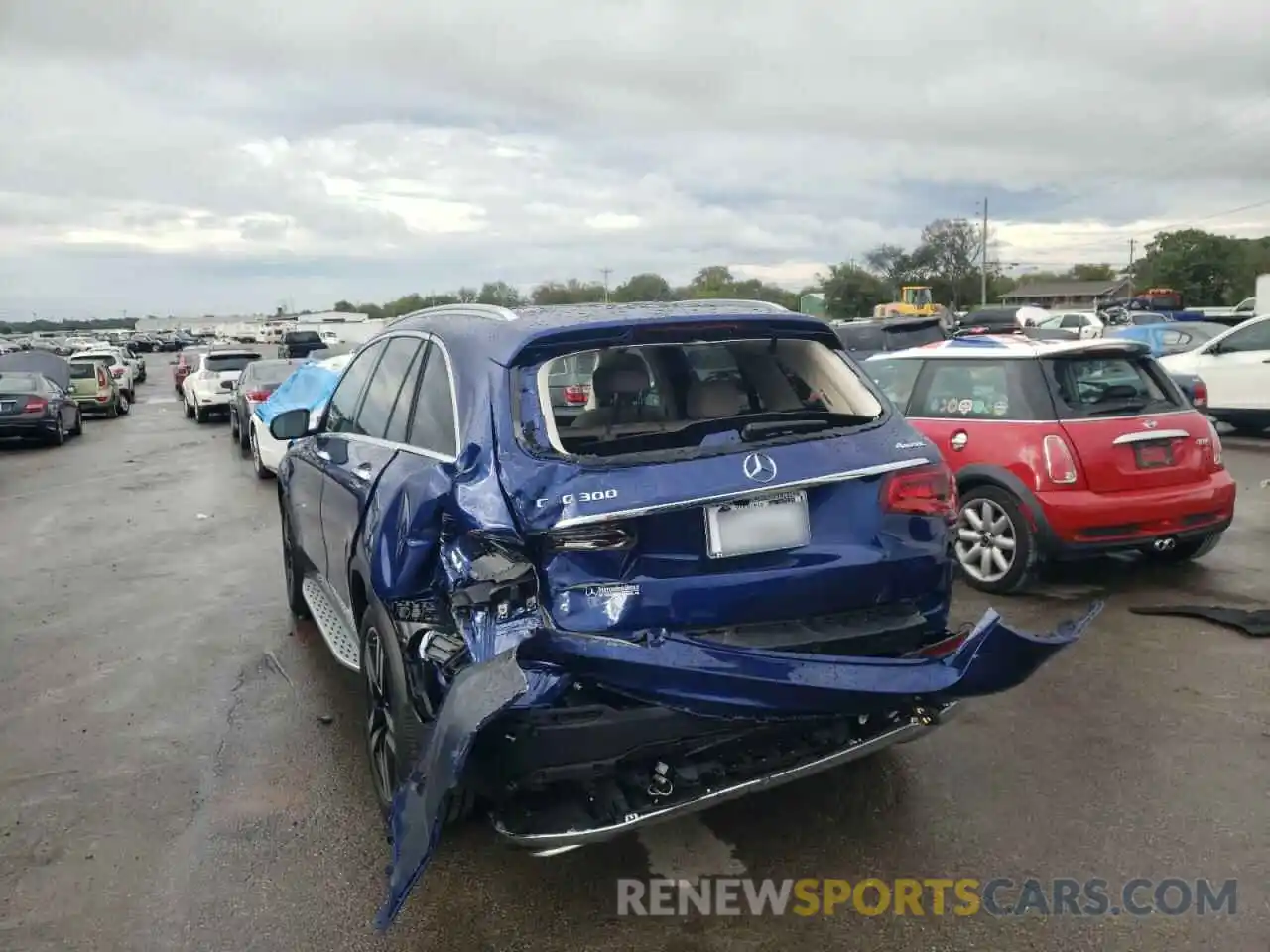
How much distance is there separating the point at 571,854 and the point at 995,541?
13.2ft

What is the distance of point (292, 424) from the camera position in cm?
585

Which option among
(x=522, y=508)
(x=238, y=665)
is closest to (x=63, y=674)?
(x=238, y=665)

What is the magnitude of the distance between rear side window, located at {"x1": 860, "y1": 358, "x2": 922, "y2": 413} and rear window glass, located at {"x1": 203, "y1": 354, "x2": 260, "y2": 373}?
18.8m

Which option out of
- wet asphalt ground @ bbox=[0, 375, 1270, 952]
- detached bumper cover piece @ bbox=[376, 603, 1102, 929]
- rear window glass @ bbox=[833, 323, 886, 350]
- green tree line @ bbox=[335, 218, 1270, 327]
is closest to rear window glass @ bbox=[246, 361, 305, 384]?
rear window glass @ bbox=[833, 323, 886, 350]

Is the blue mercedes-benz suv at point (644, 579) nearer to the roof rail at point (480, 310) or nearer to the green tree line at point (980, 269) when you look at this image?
the roof rail at point (480, 310)

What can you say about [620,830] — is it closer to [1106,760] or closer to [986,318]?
[1106,760]

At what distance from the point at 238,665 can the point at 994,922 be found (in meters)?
4.29

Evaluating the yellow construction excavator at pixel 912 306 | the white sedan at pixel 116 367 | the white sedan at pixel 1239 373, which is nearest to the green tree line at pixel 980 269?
the yellow construction excavator at pixel 912 306

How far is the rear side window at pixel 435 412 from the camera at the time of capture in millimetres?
3729

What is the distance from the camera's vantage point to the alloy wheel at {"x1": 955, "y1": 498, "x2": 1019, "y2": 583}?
6.65 metres

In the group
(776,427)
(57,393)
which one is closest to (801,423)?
(776,427)

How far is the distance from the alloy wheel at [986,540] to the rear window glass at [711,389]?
3004 mm

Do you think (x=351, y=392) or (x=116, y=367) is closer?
(x=351, y=392)

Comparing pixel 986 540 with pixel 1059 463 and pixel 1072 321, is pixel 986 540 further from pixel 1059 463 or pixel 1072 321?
pixel 1072 321
